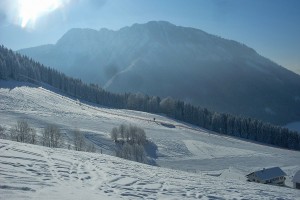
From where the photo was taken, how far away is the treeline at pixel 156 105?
155 meters

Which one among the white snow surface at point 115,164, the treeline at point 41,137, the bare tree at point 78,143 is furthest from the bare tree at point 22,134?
the white snow surface at point 115,164

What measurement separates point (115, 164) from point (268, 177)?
4575 centimetres

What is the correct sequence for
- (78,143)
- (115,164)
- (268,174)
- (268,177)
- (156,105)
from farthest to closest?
(156,105), (78,143), (268,174), (268,177), (115,164)

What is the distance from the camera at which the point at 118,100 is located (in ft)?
620

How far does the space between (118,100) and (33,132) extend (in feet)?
380

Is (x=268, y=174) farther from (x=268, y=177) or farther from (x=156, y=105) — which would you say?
(x=156, y=105)

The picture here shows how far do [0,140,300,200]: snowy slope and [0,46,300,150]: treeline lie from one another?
431 feet

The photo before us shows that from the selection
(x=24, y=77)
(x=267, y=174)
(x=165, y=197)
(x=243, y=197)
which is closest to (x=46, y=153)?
(x=165, y=197)

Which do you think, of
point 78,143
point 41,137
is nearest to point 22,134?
point 41,137

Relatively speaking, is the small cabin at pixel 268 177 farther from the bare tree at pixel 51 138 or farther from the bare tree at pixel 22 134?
the bare tree at pixel 22 134

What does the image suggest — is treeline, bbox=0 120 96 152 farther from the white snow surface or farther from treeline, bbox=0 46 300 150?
treeline, bbox=0 46 300 150

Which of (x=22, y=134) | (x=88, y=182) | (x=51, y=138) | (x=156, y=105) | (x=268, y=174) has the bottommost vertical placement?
(x=268, y=174)

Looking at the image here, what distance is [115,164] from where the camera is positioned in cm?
3338

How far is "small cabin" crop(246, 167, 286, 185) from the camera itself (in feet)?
228
